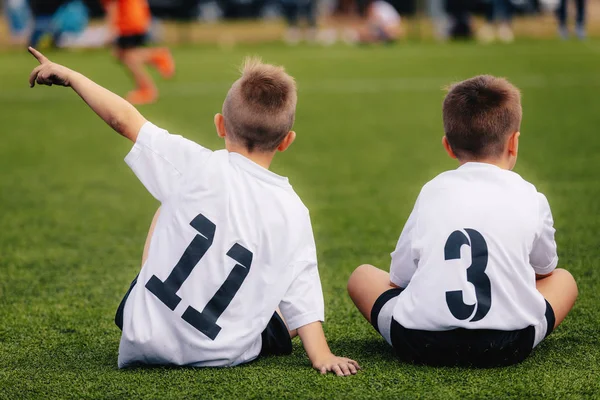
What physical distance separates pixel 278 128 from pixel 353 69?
11911 mm

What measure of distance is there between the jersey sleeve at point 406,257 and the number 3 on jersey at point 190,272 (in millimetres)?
470

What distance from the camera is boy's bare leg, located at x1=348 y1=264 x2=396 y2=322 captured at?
2.88 m

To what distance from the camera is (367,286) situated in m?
2.92

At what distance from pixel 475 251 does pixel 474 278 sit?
0.26ft

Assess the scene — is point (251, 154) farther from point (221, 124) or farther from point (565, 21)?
point (565, 21)

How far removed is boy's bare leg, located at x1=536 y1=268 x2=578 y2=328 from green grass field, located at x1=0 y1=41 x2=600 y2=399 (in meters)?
0.14

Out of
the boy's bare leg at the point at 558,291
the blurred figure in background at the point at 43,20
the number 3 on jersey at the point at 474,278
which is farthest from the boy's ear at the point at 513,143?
the blurred figure in background at the point at 43,20

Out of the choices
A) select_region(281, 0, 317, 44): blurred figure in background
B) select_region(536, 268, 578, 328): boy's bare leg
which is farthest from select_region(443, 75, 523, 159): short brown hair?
select_region(281, 0, 317, 44): blurred figure in background

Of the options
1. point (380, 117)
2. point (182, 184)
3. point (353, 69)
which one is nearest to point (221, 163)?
point (182, 184)

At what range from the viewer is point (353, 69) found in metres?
14.4

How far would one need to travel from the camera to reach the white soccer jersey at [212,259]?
257 cm

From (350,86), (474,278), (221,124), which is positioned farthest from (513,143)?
(350,86)

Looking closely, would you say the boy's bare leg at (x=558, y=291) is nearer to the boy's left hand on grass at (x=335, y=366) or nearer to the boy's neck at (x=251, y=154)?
the boy's left hand on grass at (x=335, y=366)

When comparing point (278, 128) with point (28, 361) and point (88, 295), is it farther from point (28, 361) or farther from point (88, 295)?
point (88, 295)
